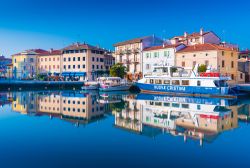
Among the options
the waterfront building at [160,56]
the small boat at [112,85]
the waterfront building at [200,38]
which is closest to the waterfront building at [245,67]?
the waterfront building at [200,38]

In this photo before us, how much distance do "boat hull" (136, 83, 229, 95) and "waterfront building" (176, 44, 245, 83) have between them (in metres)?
8.71

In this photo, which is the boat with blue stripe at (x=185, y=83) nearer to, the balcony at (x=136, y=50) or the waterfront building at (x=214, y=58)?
the waterfront building at (x=214, y=58)

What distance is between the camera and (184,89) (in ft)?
128

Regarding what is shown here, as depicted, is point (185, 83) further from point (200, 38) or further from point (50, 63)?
point (50, 63)

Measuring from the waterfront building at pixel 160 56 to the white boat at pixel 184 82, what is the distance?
253 inches

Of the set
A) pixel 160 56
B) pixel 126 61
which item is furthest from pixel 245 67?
pixel 126 61

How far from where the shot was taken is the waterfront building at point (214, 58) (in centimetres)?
4581

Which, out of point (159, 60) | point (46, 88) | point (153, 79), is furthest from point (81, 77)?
point (153, 79)

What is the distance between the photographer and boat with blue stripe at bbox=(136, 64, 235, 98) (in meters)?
36.1

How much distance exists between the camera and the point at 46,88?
190 feet

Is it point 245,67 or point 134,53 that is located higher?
point 134,53

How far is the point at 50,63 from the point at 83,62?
39.7 ft

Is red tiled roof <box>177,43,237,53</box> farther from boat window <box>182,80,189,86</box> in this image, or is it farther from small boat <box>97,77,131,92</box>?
small boat <box>97,77,131,92</box>

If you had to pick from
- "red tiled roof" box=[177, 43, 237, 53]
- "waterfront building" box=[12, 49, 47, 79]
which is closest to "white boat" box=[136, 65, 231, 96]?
"red tiled roof" box=[177, 43, 237, 53]
